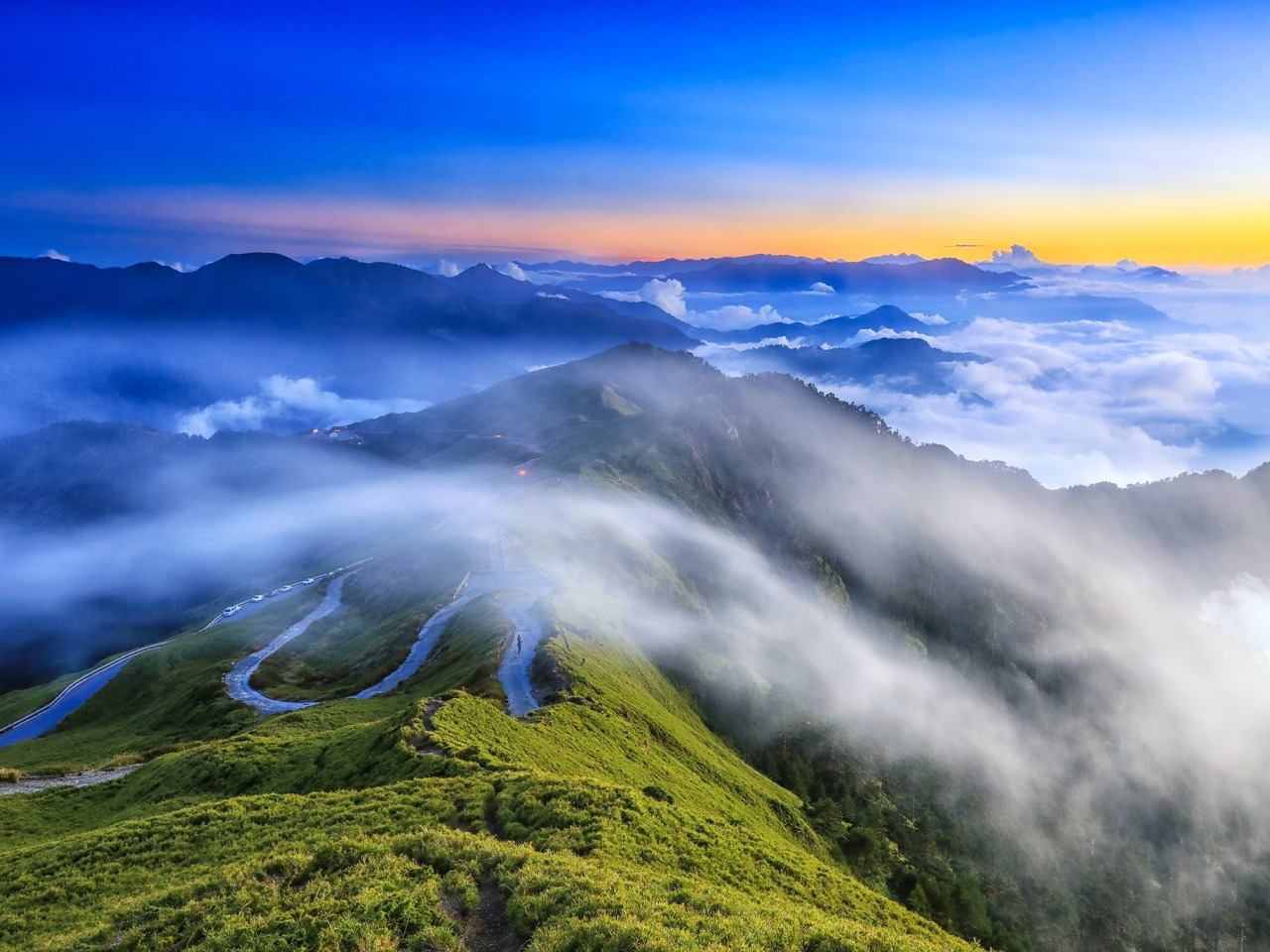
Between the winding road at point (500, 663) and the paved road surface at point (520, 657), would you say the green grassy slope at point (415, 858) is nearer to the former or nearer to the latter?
the paved road surface at point (520, 657)

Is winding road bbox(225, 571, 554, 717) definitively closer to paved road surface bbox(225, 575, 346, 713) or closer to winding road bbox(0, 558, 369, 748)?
paved road surface bbox(225, 575, 346, 713)

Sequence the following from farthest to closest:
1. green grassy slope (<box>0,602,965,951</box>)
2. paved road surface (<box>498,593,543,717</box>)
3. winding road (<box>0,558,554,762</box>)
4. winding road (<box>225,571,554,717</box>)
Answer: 1. winding road (<box>0,558,554,762</box>)
2. winding road (<box>225,571,554,717</box>)
3. paved road surface (<box>498,593,543,717</box>)
4. green grassy slope (<box>0,602,965,951</box>)

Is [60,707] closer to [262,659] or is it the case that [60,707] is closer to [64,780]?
[262,659]

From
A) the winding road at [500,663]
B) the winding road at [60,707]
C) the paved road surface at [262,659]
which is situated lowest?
the winding road at [60,707]

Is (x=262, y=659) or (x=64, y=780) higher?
(x=64, y=780)

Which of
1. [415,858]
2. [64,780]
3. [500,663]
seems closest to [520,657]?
[500,663]

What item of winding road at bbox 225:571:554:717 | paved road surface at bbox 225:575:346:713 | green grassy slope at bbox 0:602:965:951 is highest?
green grassy slope at bbox 0:602:965:951

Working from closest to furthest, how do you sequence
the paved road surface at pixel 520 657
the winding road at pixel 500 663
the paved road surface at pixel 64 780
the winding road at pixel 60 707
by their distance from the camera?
1. the paved road surface at pixel 64 780
2. the paved road surface at pixel 520 657
3. the winding road at pixel 500 663
4. the winding road at pixel 60 707

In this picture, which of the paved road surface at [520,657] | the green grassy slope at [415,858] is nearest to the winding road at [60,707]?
the paved road surface at [520,657]

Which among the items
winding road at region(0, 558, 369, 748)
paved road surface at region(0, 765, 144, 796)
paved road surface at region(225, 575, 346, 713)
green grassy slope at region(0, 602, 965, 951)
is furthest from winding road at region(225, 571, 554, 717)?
winding road at region(0, 558, 369, 748)
